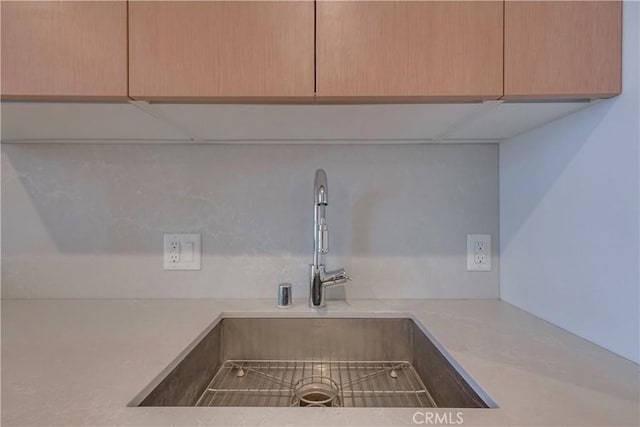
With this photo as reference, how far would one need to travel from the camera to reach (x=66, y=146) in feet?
3.35

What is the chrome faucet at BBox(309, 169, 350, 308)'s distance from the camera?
895 mm

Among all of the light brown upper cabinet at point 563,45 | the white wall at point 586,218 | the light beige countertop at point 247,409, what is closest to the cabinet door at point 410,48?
the light brown upper cabinet at point 563,45

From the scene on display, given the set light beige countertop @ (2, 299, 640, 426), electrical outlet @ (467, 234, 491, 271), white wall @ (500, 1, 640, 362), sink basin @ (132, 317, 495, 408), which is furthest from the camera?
electrical outlet @ (467, 234, 491, 271)

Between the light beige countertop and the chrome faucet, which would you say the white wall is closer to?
the light beige countertop

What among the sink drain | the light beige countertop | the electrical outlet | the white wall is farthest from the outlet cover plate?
the white wall

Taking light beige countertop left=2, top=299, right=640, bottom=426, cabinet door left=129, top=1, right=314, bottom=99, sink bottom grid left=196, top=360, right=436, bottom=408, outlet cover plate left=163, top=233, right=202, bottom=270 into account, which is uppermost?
cabinet door left=129, top=1, right=314, bottom=99

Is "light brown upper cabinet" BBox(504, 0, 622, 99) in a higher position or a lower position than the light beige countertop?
higher

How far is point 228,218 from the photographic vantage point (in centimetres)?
102

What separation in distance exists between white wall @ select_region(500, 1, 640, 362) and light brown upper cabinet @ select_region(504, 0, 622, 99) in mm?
29

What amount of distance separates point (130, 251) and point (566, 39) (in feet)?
3.97

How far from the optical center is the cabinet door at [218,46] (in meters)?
0.62

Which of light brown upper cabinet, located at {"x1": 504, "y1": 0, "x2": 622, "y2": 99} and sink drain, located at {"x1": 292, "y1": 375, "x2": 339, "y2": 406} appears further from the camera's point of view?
sink drain, located at {"x1": 292, "y1": 375, "x2": 339, "y2": 406}

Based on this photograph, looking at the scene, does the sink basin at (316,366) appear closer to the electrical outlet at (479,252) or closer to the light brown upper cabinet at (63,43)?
the electrical outlet at (479,252)

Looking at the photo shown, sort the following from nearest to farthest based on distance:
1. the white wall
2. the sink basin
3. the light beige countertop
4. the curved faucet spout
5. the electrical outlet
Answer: the light beige countertop → the white wall → the sink basin → the curved faucet spout → the electrical outlet
